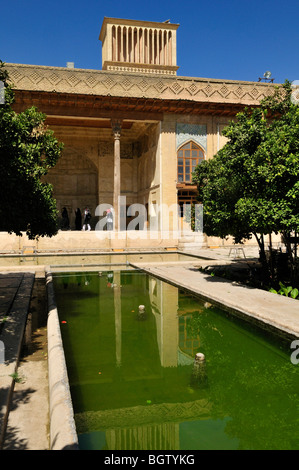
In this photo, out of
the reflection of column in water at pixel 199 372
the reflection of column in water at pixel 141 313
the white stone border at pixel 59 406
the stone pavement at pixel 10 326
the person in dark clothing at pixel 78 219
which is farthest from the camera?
the person in dark clothing at pixel 78 219

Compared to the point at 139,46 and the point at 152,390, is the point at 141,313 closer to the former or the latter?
the point at 152,390

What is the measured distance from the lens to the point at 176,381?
155 inches

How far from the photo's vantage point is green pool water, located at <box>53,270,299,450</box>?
3018 millimetres

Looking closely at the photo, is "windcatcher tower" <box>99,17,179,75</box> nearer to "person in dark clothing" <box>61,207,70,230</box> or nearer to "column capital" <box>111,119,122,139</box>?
"column capital" <box>111,119,122,139</box>

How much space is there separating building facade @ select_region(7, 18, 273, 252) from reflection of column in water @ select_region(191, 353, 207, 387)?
14.0m

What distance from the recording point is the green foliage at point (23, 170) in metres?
5.04

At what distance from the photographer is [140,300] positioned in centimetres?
765

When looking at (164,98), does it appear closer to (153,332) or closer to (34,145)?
(34,145)

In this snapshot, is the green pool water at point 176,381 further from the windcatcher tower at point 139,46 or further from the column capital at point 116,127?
the windcatcher tower at point 139,46

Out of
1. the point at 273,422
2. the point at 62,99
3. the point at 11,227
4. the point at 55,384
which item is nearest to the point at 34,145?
the point at 11,227

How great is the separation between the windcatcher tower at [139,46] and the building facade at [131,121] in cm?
6

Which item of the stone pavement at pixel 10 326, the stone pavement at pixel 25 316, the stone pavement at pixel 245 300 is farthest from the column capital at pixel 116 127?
the stone pavement at pixel 10 326

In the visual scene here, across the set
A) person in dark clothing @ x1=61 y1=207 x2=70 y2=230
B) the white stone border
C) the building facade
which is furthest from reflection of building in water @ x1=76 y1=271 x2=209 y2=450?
person in dark clothing @ x1=61 y1=207 x2=70 y2=230

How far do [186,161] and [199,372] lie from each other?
1709 cm
